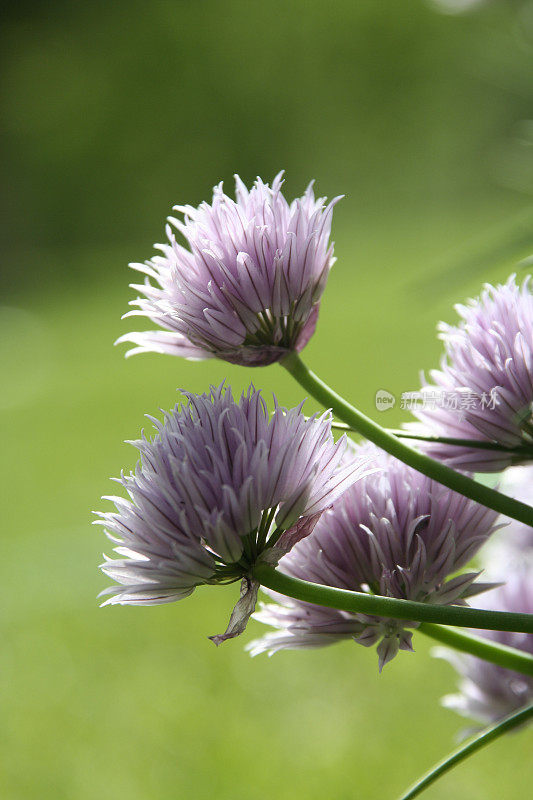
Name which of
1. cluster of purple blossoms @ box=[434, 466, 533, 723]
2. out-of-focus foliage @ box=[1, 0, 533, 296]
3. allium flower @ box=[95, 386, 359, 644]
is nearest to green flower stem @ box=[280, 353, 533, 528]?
allium flower @ box=[95, 386, 359, 644]

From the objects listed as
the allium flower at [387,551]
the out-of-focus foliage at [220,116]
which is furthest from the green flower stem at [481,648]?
the out-of-focus foliage at [220,116]

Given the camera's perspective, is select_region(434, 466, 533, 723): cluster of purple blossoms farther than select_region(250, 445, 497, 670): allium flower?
Yes

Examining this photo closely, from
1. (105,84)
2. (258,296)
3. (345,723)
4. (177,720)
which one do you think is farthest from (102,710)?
(105,84)

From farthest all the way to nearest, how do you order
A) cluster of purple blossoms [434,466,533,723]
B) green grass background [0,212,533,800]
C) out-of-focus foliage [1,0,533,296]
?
out-of-focus foliage [1,0,533,296], green grass background [0,212,533,800], cluster of purple blossoms [434,466,533,723]

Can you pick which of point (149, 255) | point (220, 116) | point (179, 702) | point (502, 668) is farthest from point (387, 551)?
point (220, 116)

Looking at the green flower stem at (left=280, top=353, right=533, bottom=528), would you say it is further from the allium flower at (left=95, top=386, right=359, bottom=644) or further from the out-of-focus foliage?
the out-of-focus foliage
